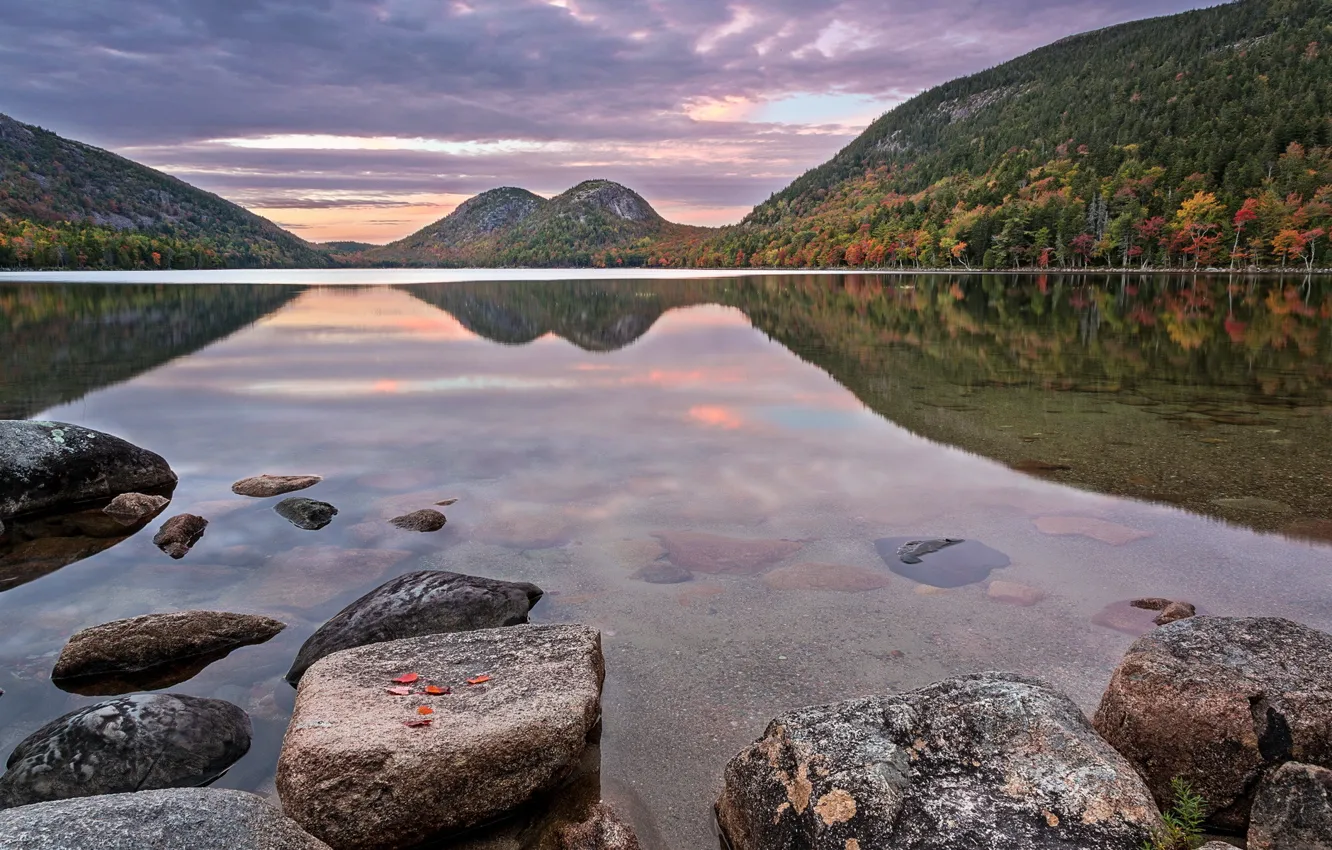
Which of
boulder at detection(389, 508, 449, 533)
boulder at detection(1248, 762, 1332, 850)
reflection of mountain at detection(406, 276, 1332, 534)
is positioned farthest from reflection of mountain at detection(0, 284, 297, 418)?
boulder at detection(1248, 762, 1332, 850)

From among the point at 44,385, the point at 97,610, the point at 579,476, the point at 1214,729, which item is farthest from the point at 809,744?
the point at 44,385

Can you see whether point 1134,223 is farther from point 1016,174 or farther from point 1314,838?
point 1314,838

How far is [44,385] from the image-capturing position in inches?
969

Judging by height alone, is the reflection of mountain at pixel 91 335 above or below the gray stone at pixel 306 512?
above

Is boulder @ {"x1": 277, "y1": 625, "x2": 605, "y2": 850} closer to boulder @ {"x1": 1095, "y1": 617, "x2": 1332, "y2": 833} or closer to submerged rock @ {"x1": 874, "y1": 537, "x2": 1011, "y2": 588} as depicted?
boulder @ {"x1": 1095, "y1": 617, "x2": 1332, "y2": 833}

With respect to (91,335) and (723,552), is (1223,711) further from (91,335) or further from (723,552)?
(91,335)

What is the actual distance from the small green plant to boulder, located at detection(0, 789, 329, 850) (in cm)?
462

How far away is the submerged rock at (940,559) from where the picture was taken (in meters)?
9.48

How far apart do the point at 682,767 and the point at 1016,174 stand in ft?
711

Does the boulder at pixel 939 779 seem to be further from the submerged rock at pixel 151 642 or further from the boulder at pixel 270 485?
the boulder at pixel 270 485

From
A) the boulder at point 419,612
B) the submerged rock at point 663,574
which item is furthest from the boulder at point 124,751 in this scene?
the submerged rock at point 663,574

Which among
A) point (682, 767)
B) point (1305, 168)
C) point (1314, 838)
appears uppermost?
point (1305, 168)

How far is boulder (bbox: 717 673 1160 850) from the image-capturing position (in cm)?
438

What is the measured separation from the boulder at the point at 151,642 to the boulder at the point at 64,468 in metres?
6.29
